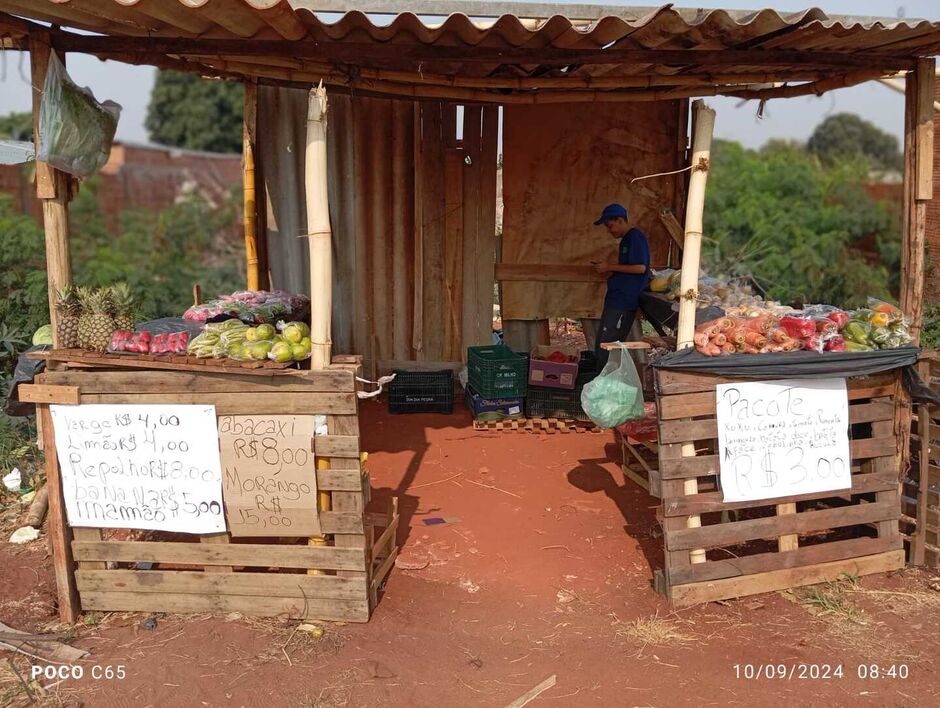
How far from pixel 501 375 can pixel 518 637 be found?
10.9 ft

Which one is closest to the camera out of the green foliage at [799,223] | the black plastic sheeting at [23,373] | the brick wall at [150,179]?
the black plastic sheeting at [23,373]

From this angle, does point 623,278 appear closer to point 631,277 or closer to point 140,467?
point 631,277

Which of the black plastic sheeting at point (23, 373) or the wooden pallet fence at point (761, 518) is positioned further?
the black plastic sheeting at point (23, 373)

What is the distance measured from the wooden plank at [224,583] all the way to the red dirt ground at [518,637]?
0.18 metres

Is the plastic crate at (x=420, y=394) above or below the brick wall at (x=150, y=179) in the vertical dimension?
below

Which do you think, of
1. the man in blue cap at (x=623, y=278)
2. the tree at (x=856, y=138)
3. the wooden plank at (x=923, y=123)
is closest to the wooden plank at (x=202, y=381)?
the man in blue cap at (x=623, y=278)

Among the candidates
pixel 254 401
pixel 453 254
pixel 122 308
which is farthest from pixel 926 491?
pixel 122 308

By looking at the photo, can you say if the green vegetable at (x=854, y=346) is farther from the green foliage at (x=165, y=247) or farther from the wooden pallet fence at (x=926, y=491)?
the green foliage at (x=165, y=247)

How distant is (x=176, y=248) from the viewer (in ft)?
72.3

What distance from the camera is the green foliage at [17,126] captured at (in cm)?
2806

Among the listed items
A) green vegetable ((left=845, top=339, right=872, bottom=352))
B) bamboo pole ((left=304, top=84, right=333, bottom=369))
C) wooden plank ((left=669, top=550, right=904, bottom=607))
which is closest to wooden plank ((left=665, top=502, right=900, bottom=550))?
wooden plank ((left=669, top=550, right=904, bottom=607))

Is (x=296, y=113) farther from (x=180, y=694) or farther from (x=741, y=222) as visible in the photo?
(x=741, y=222)

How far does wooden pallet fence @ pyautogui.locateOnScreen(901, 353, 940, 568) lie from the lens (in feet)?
17.2

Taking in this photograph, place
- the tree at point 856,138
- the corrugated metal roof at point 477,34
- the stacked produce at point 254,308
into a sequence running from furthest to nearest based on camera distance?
the tree at point 856,138 < the stacked produce at point 254,308 < the corrugated metal roof at point 477,34
